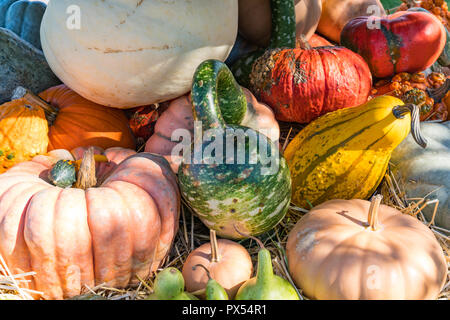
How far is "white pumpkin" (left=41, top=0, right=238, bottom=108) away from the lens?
2.12 metres

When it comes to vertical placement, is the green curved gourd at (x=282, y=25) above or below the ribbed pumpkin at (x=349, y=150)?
above

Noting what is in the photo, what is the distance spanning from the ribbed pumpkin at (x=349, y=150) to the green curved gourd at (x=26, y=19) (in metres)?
2.24

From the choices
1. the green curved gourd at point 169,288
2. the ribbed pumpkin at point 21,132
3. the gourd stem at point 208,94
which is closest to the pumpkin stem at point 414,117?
the gourd stem at point 208,94

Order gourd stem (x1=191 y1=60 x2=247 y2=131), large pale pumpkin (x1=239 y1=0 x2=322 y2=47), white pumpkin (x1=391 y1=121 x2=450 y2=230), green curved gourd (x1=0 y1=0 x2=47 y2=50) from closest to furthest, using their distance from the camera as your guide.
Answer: gourd stem (x1=191 y1=60 x2=247 y2=131) < white pumpkin (x1=391 y1=121 x2=450 y2=230) < large pale pumpkin (x1=239 y1=0 x2=322 y2=47) < green curved gourd (x1=0 y1=0 x2=47 y2=50)

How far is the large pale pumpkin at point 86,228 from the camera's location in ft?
5.69

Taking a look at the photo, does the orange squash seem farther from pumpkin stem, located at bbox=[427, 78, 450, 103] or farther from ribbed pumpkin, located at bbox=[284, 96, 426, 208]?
pumpkin stem, located at bbox=[427, 78, 450, 103]

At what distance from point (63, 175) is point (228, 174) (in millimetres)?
811

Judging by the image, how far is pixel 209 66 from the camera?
1.98m

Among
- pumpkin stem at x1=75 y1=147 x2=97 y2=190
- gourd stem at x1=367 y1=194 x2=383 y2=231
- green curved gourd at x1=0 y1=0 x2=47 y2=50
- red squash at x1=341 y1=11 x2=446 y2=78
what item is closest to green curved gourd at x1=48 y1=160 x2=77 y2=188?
pumpkin stem at x1=75 y1=147 x2=97 y2=190

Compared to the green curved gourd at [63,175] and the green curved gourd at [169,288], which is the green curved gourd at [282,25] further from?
the green curved gourd at [169,288]

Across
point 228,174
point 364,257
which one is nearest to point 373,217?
point 364,257

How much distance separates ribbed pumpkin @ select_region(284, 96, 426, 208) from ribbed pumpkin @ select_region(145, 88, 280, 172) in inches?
9.3

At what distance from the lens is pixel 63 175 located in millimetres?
1947

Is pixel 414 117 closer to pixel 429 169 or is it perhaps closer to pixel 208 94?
pixel 429 169
